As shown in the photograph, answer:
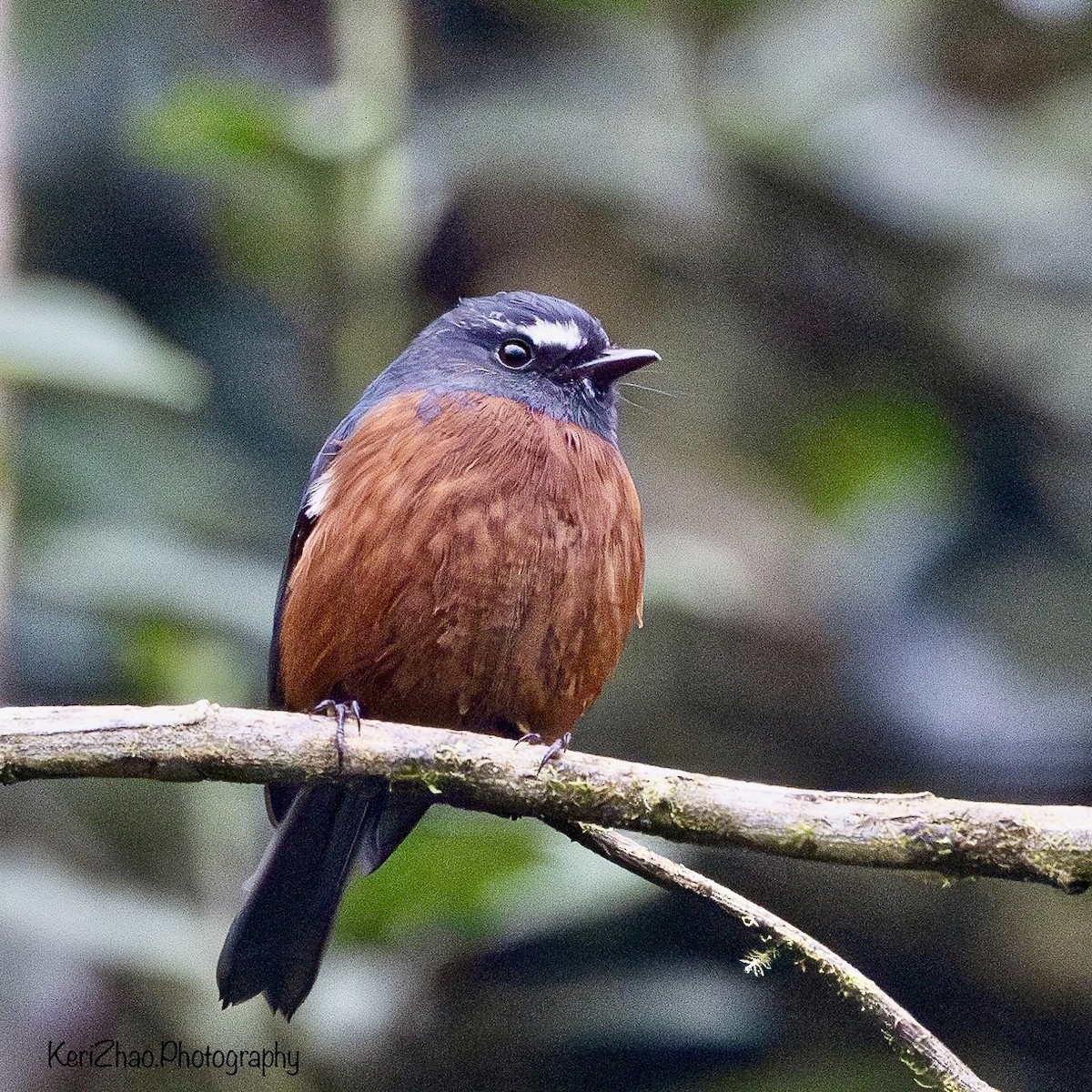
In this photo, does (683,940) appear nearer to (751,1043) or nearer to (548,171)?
(751,1043)

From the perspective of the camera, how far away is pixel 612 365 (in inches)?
204

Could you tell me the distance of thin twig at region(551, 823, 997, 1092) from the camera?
3.26 meters

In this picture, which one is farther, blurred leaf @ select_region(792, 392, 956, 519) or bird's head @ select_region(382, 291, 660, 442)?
blurred leaf @ select_region(792, 392, 956, 519)

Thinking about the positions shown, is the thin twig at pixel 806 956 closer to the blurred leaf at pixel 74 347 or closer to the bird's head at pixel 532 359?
the bird's head at pixel 532 359

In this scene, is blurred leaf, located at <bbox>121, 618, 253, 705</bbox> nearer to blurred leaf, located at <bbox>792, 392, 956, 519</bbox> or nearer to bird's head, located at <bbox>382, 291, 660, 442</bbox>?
bird's head, located at <bbox>382, 291, 660, 442</bbox>

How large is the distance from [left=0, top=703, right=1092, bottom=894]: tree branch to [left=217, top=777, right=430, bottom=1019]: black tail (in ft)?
2.69

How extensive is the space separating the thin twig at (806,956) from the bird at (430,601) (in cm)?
59

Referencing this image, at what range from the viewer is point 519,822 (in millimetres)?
4598

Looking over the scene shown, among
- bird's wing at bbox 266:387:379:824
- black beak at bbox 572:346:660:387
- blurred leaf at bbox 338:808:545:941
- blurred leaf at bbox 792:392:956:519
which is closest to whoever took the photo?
blurred leaf at bbox 338:808:545:941

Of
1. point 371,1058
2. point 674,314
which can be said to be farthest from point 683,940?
point 674,314

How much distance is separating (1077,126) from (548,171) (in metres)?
2.07

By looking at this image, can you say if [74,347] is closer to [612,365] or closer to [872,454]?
[612,365]

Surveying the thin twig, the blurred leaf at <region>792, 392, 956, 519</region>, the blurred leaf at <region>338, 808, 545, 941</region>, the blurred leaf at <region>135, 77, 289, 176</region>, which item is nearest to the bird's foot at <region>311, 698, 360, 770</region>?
the blurred leaf at <region>338, 808, 545, 941</region>

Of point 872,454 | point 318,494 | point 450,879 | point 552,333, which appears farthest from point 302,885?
point 872,454
